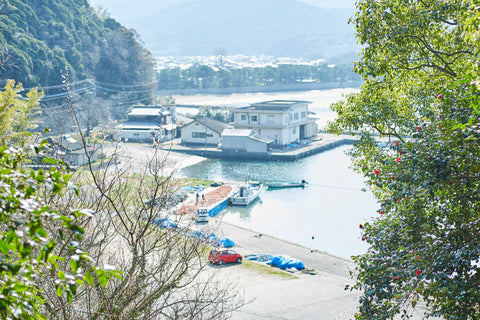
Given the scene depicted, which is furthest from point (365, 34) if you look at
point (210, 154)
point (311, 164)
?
point (210, 154)

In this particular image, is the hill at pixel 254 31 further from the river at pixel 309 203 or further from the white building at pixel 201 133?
the river at pixel 309 203

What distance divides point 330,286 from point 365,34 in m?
6.14

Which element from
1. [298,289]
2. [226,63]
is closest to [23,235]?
[298,289]

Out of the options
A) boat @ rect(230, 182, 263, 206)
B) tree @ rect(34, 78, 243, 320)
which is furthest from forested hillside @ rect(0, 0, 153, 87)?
tree @ rect(34, 78, 243, 320)

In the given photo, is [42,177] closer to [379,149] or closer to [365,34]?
[365,34]

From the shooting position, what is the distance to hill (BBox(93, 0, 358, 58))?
16000cm

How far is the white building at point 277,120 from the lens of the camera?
99.2 ft

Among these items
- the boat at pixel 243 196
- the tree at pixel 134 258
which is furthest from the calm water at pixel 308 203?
the tree at pixel 134 258

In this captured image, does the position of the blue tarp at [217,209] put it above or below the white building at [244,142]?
below

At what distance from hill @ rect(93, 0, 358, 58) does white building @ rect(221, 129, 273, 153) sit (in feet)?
402

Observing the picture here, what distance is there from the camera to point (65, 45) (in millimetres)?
35812

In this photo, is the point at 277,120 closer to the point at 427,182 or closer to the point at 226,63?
the point at 427,182

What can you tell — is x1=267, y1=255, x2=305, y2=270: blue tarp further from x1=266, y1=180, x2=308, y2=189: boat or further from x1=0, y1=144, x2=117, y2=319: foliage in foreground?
x1=0, y1=144, x2=117, y2=319: foliage in foreground

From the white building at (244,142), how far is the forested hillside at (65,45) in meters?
10.2
